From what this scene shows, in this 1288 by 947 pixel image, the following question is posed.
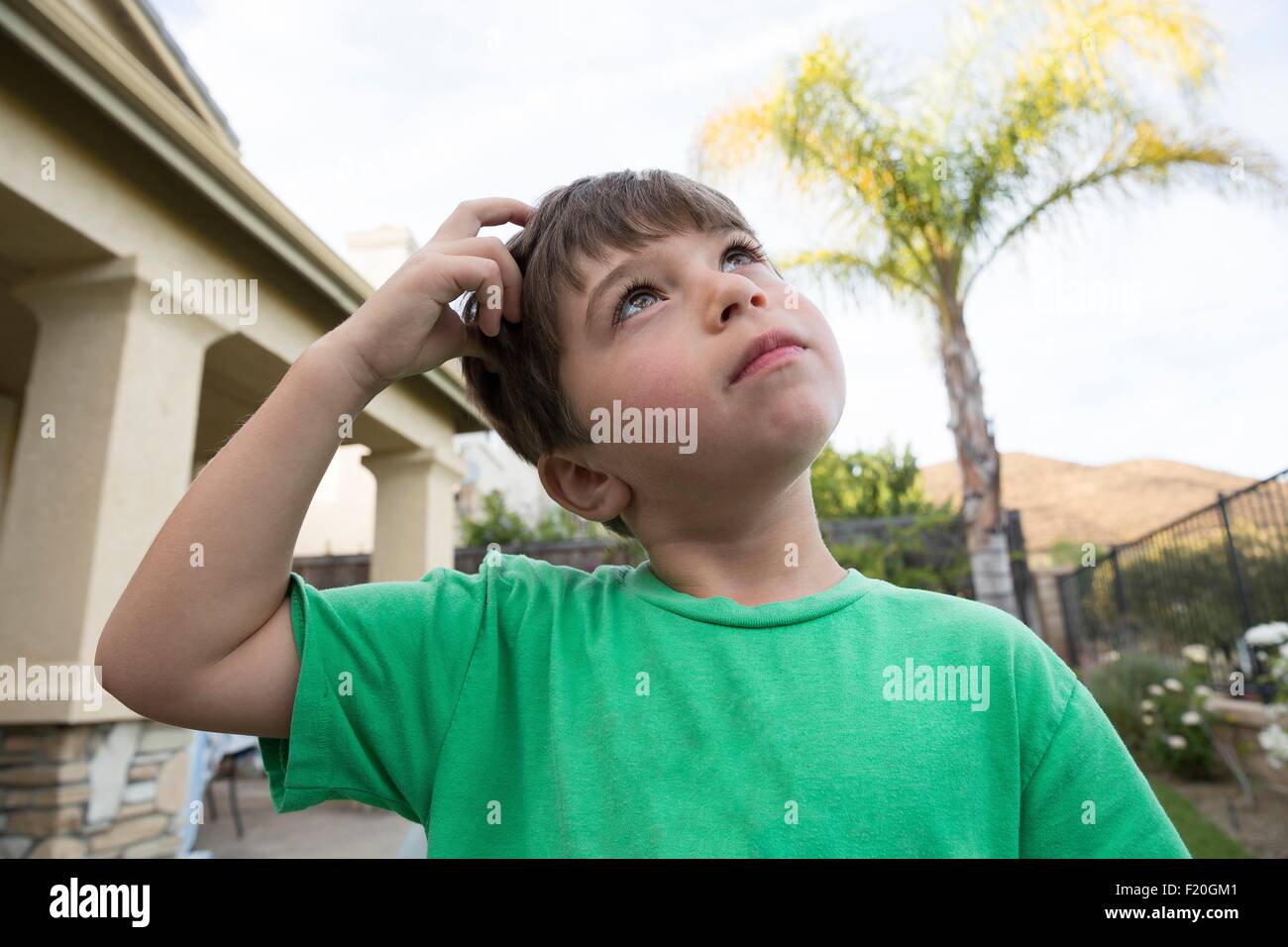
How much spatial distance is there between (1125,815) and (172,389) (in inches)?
170

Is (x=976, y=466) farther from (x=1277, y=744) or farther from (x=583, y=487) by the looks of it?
(x=583, y=487)

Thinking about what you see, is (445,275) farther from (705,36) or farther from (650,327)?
(705,36)

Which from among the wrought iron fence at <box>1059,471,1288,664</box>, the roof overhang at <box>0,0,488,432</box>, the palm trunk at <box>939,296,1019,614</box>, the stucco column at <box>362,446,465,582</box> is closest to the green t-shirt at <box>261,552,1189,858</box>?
the roof overhang at <box>0,0,488,432</box>

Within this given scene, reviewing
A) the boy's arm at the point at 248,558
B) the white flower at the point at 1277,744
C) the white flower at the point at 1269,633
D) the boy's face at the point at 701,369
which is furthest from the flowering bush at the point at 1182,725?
the boy's arm at the point at 248,558

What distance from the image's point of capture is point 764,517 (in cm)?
112

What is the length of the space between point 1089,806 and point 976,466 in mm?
5702

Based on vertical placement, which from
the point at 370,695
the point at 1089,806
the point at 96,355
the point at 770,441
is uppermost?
the point at 96,355

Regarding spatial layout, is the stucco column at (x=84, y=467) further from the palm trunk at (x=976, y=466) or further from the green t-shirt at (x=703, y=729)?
the palm trunk at (x=976, y=466)

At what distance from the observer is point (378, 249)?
15.0 m

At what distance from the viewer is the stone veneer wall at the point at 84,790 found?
336 cm

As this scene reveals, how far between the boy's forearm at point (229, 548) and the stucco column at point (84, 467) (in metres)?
3.16

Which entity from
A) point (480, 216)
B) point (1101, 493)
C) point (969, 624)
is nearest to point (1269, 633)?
point (969, 624)
